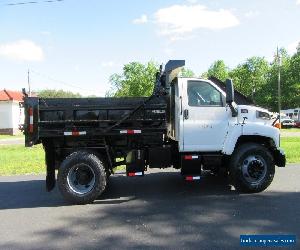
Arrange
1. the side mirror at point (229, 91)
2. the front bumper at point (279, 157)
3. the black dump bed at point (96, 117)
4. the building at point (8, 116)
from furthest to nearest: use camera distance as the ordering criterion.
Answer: the building at point (8, 116) → the front bumper at point (279, 157) → the black dump bed at point (96, 117) → the side mirror at point (229, 91)

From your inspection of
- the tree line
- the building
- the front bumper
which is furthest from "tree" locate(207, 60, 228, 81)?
the front bumper

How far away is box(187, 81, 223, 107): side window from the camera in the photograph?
27.0 ft

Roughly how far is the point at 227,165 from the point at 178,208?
1.89 metres

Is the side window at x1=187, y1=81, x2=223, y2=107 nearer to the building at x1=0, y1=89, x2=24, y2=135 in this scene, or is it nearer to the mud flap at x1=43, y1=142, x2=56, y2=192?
the mud flap at x1=43, y1=142, x2=56, y2=192

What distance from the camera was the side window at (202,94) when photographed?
324 inches

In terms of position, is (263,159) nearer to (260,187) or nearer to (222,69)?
(260,187)

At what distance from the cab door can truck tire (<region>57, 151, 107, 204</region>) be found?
5.69 ft

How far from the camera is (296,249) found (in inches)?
197

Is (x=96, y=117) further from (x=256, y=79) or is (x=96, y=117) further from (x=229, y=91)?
(x=256, y=79)

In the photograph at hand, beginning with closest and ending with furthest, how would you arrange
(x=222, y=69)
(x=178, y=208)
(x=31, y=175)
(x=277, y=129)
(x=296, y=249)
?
(x=296, y=249) < (x=178, y=208) < (x=277, y=129) < (x=31, y=175) < (x=222, y=69)

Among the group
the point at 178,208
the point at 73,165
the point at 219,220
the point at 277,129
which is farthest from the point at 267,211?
the point at 73,165

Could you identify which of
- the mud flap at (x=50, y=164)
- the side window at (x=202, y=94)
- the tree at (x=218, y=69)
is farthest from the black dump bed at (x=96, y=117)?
the tree at (x=218, y=69)

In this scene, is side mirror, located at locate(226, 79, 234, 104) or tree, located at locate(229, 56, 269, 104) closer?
side mirror, located at locate(226, 79, 234, 104)

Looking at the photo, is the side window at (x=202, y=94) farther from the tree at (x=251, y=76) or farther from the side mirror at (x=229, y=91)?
the tree at (x=251, y=76)
